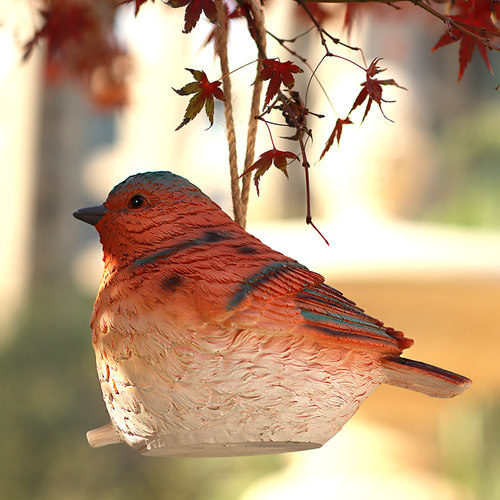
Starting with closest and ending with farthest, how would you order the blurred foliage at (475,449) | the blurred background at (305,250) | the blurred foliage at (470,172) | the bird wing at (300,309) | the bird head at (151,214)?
the bird wing at (300,309) < the bird head at (151,214) < the blurred background at (305,250) < the blurred foliage at (475,449) < the blurred foliage at (470,172)

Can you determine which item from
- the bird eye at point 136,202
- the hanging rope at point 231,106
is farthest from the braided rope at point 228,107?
the bird eye at point 136,202

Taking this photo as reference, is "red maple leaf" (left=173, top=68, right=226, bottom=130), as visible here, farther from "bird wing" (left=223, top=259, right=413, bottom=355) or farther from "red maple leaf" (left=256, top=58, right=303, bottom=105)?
"bird wing" (left=223, top=259, right=413, bottom=355)

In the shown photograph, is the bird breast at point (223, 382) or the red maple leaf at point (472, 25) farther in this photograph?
the red maple leaf at point (472, 25)

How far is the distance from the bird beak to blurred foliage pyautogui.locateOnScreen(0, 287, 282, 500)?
3182 mm

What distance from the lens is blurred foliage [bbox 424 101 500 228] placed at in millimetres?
5125

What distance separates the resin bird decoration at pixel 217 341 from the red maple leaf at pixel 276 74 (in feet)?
0.62

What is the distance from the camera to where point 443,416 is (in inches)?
161

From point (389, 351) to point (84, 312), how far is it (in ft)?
13.6

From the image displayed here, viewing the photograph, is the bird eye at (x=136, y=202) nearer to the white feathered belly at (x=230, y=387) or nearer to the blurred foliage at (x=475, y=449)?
the white feathered belly at (x=230, y=387)

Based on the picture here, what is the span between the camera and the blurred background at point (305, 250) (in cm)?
306

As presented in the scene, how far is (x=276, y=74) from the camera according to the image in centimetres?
91

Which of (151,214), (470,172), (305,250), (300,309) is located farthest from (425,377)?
(470,172)

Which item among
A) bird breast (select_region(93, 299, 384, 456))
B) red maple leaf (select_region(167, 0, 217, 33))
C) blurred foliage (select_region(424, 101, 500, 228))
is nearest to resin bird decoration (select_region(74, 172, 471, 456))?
bird breast (select_region(93, 299, 384, 456))

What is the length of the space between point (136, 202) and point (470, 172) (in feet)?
17.1
